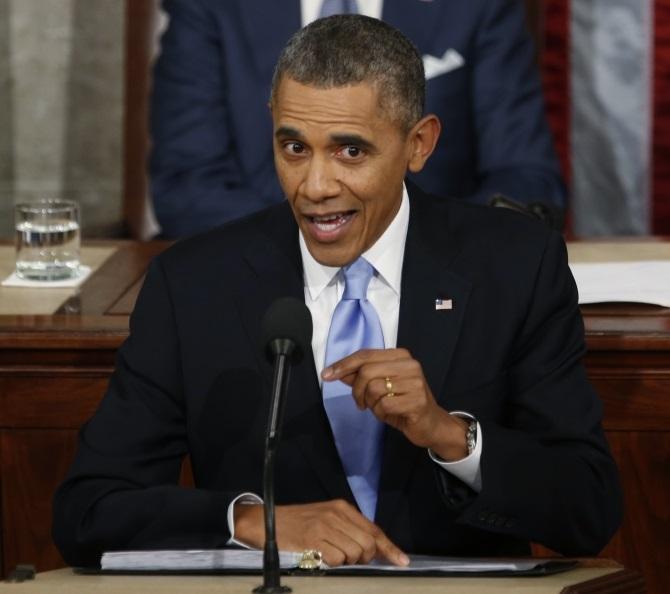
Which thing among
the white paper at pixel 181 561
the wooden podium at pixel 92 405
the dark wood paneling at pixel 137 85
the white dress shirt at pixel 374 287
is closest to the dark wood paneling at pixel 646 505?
the wooden podium at pixel 92 405

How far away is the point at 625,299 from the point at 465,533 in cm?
65

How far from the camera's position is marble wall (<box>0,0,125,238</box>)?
14.0 ft

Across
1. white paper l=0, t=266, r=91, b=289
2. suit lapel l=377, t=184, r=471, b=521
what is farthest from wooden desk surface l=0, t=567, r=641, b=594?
white paper l=0, t=266, r=91, b=289

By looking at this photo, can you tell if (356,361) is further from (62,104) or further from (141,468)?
(62,104)

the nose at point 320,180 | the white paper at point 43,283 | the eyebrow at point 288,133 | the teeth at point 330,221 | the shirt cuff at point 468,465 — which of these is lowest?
the shirt cuff at point 468,465

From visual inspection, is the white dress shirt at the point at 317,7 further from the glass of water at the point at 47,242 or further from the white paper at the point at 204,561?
the white paper at the point at 204,561

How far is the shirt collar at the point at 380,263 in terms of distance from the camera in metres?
2.17

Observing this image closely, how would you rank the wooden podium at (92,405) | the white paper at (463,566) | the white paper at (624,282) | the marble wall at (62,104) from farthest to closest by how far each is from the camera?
the marble wall at (62,104), the white paper at (624,282), the wooden podium at (92,405), the white paper at (463,566)

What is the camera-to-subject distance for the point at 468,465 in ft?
6.43

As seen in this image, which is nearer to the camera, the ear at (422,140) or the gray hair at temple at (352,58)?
the gray hair at temple at (352,58)

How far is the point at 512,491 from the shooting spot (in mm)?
1978

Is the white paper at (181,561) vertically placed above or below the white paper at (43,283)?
below

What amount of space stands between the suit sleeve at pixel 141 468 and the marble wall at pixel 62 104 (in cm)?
209

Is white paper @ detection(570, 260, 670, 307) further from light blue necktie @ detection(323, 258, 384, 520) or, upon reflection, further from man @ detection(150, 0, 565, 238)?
man @ detection(150, 0, 565, 238)
